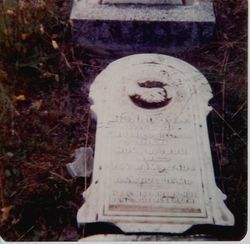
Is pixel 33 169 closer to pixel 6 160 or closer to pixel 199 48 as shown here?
pixel 6 160

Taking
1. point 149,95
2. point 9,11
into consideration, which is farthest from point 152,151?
point 9,11

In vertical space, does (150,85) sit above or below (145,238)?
above

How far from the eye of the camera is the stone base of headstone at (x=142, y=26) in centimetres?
295

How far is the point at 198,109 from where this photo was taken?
8.41 feet

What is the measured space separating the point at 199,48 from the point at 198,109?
2.36ft

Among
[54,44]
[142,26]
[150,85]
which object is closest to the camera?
[150,85]

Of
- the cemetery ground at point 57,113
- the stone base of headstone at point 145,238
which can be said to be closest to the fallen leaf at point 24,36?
the cemetery ground at point 57,113

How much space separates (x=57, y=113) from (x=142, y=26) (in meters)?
0.82

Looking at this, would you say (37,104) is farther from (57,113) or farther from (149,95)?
(149,95)

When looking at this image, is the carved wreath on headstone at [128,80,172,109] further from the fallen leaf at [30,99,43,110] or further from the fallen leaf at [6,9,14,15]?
the fallen leaf at [6,9,14,15]

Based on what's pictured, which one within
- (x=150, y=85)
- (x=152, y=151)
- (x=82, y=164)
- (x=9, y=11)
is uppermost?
(x=9, y=11)

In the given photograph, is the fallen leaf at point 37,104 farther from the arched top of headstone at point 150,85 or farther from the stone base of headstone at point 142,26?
the stone base of headstone at point 142,26

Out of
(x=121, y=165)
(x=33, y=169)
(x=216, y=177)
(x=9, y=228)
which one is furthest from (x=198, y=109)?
(x=9, y=228)

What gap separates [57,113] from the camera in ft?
9.31
